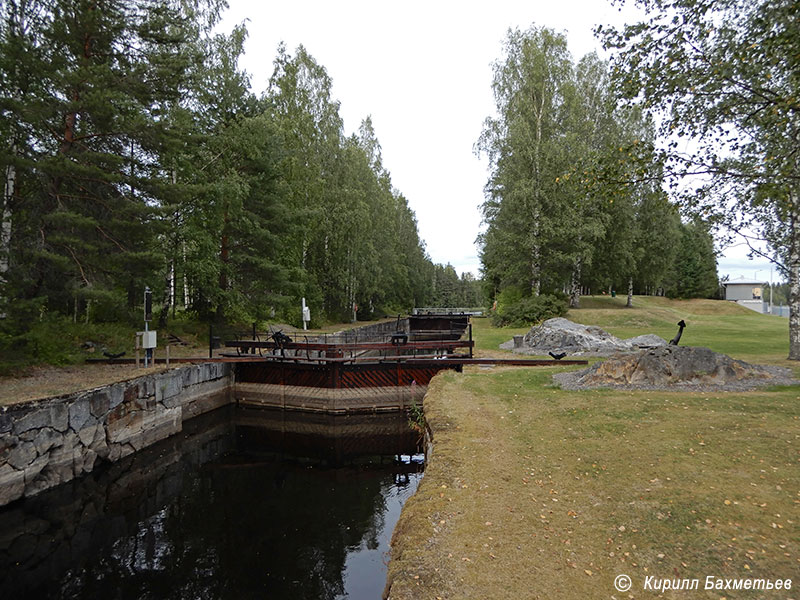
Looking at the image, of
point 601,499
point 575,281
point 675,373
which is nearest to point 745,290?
point 575,281

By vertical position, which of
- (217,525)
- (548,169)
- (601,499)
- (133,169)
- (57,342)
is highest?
(548,169)

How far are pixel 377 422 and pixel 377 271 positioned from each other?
22.5 m

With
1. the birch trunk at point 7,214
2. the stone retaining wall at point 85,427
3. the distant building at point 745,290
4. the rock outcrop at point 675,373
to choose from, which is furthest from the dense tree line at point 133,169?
the distant building at point 745,290

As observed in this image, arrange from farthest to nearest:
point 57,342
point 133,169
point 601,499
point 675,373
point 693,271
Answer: point 693,271 → point 133,169 → point 57,342 → point 675,373 → point 601,499

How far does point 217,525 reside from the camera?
7891mm

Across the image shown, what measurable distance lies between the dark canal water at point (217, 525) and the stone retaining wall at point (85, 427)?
0.38m

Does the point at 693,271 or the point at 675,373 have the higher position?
the point at 693,271

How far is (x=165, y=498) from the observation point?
29.9 ft

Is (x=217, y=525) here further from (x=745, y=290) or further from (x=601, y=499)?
(x=745, y=290)

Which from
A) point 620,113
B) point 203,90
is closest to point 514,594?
point 203,90

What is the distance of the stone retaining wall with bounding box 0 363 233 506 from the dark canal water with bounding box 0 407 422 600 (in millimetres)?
381

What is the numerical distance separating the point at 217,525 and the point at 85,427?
466cm

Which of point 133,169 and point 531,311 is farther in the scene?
point 531,311

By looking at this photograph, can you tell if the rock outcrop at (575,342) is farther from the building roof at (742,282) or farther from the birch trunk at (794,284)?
the building roof at (742,282)
